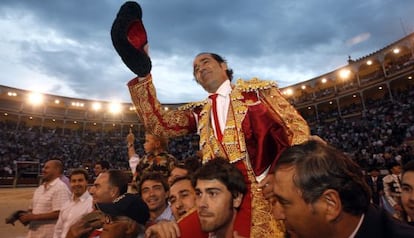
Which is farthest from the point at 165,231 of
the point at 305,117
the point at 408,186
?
the point at 305,117

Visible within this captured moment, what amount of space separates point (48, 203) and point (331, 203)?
14.9 ft

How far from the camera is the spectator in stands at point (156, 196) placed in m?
3.22

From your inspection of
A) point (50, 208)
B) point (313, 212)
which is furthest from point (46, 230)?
point (313, 212)

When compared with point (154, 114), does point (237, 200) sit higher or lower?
lower

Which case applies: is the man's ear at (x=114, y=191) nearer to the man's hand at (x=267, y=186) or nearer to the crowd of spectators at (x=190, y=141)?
the man's hand at (x=267, y=186)

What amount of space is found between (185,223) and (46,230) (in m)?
3.60

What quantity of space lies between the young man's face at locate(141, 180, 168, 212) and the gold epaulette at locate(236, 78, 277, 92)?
173 cm

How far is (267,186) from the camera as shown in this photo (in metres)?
1.67

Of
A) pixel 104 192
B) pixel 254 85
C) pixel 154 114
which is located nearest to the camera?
pixel 254 85

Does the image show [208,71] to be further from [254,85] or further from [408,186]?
[408,186]

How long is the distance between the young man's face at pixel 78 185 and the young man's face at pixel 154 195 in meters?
1.60

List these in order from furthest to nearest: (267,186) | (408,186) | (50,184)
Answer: (50,184) → (408,186) → (267,186)

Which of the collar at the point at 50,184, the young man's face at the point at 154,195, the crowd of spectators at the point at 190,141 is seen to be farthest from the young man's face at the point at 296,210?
the crowd of spectators at the point at 190,141

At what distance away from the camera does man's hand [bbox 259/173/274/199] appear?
165 centimetres
